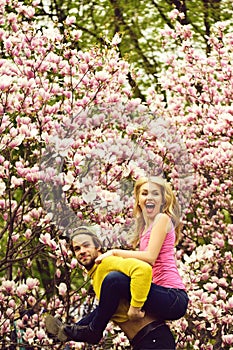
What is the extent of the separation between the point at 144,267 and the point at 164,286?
12.0 inches

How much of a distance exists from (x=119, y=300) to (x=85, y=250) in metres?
0.30

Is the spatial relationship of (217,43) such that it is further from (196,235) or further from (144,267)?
(144,267)

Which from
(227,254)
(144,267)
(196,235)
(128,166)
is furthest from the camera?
(196,235)

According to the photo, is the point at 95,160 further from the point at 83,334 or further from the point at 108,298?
the point at 108,298

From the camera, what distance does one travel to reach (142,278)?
3.44m

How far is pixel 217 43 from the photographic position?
25.6 ft

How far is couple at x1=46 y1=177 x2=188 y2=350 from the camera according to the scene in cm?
348

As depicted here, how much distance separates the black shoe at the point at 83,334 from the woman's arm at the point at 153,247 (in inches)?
16.1

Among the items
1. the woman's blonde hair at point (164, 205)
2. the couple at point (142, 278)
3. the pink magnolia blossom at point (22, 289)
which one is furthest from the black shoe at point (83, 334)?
the pink magnolia blossom at point (22, 289)

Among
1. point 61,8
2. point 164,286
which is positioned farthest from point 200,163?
point 61,8

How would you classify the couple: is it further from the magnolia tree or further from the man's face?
the magnolia tree

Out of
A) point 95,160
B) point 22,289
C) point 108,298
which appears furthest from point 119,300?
point 22,289

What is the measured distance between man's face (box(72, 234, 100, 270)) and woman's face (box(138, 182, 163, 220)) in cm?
32

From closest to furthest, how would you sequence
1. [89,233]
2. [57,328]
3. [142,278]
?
[142,278], [89,233], [57,328]
